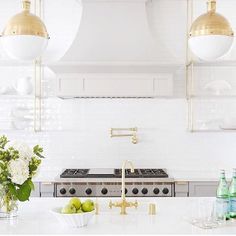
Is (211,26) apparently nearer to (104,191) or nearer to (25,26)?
(25,26)

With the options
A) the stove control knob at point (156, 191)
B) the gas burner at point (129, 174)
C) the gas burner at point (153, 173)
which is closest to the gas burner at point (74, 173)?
the gas burner at point (129, 174)

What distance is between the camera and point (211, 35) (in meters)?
2.49

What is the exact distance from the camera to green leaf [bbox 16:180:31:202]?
2.37m

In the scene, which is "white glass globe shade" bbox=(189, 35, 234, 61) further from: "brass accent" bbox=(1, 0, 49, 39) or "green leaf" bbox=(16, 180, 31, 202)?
"green leaf" bbox=(16, 180, 31, 202)

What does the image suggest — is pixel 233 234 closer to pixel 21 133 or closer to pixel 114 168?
pixel 114 168

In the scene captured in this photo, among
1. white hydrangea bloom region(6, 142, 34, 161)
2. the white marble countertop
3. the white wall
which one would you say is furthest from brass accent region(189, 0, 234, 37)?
the white wall

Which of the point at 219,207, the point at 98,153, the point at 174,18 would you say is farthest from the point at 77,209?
the point at 174,18

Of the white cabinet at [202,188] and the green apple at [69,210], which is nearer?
the green apple at [69,210]

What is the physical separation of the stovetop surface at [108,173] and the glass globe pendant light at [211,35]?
6.54ft

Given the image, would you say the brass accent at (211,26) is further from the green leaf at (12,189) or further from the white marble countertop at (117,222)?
the green leaf at (12,189)

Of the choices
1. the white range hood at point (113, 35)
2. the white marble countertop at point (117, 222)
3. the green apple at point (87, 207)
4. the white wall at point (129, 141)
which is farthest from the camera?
the white wall at point (129, 141)

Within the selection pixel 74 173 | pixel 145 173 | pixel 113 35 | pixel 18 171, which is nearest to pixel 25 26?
pixel 18 171

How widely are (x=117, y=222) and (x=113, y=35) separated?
8.16 ft

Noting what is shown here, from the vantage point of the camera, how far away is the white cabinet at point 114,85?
4.43 m
